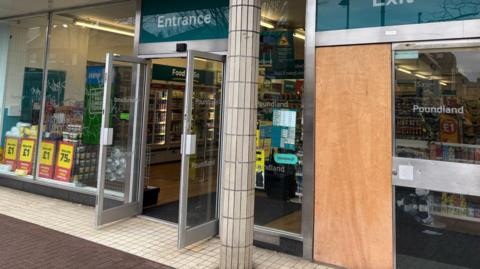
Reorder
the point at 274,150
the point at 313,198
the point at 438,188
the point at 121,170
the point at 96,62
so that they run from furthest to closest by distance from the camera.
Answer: the point at 96,62 < the point at 121,170 < the point at 274,150 < the point at 313,198 < the point at 438,188

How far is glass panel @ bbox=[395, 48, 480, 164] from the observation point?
3.36m

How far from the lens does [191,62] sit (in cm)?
427

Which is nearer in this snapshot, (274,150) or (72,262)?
(72,262)

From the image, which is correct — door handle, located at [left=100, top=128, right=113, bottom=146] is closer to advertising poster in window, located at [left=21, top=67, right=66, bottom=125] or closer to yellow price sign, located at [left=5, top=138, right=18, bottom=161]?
advertising poster in window, located at [left=21, top=67, right=66, bottom=125]

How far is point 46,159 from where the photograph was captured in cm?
682

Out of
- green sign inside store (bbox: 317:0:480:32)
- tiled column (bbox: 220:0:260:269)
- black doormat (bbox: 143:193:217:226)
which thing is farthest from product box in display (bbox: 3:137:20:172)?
green sign inside store (bbox: 317:0:480:32)

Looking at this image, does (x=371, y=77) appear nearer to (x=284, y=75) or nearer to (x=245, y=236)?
(x=284, y=75)

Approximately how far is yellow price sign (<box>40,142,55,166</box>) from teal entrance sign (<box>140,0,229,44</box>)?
281 cm

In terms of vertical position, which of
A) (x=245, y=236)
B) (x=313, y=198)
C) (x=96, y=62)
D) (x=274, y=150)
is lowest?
(x=245, y=236)

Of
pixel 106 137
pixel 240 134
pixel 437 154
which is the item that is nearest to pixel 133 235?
pixel 106 137

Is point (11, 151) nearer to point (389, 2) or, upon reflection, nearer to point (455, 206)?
point (389, 2)

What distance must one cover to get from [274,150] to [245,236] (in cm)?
131

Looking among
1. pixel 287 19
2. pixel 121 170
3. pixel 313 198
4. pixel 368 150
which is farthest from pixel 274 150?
pixel 121 170

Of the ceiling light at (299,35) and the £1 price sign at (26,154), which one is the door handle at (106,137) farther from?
the £1 price sign at (26,154)
